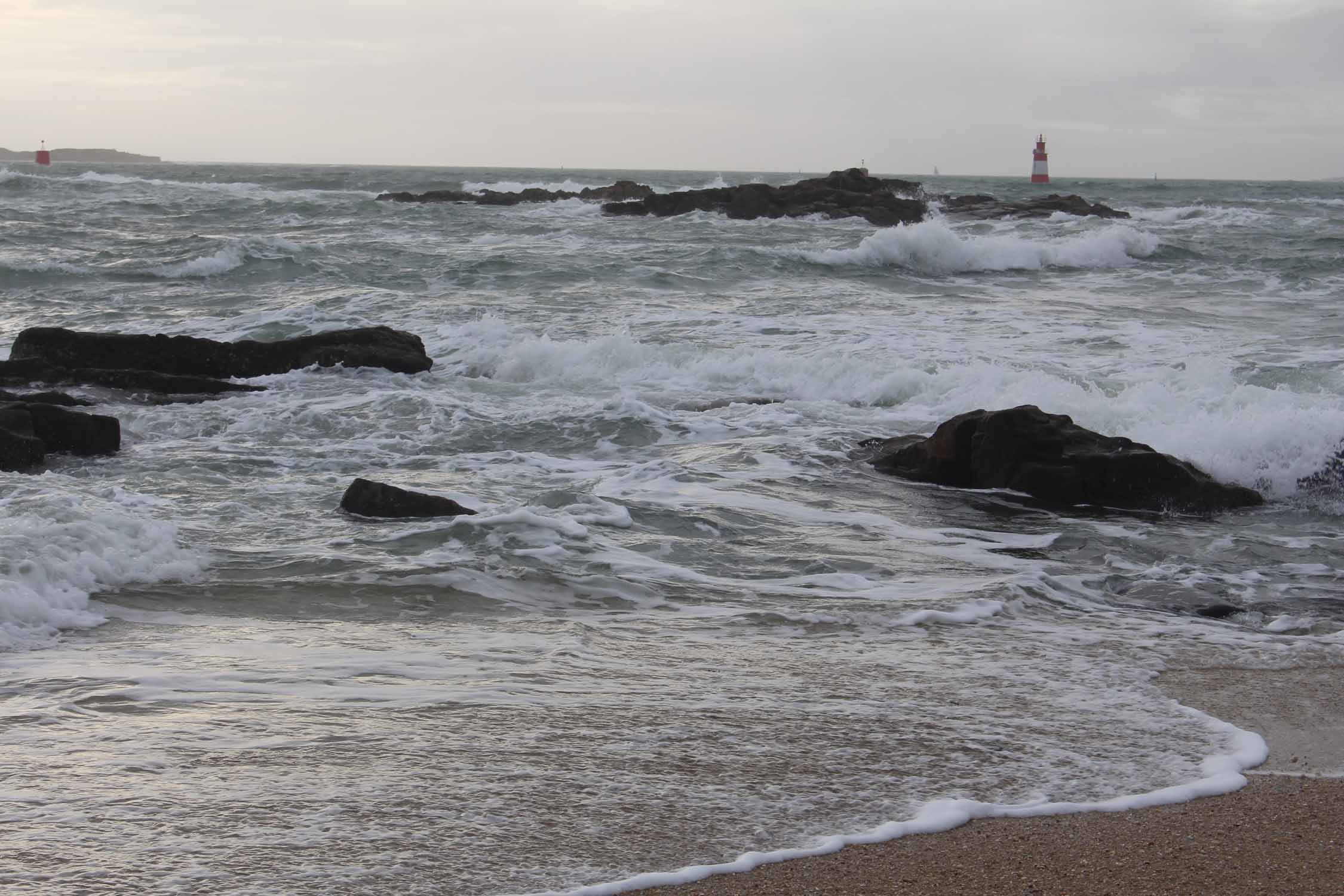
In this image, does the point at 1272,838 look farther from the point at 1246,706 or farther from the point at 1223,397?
the point at 1223,397

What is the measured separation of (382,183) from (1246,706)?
6120 centimetres

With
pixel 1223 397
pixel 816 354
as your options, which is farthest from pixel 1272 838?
pixel 816 354

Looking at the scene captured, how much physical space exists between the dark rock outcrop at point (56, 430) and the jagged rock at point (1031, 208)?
101ft

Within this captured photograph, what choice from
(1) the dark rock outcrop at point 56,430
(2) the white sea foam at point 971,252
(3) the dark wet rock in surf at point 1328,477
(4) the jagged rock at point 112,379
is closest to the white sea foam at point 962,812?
(3) the dark wet rock in surf at point 1328,477

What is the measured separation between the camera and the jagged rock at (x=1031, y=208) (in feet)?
117

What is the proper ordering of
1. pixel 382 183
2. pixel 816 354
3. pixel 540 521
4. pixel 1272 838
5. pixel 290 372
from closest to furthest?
pixel 1272 838, pixel 540 521, pixel 290 372, pixel 816 354, pixel 382 183

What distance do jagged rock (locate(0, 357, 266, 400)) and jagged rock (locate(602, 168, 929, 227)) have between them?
2590 centimetres

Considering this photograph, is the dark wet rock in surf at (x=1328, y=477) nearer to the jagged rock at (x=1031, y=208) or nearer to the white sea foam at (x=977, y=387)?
the white sea foam at (x=977, y=387)

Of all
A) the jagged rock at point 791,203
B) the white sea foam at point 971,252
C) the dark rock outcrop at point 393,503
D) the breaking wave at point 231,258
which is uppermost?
the jagged rock at point 791,203

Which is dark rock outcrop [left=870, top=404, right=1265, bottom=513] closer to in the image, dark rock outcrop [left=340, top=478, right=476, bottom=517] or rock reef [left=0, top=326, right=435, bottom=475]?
dark rock outcrop [left=340, top=478, right=476, bottom=517]

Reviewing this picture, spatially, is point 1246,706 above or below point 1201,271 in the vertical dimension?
below

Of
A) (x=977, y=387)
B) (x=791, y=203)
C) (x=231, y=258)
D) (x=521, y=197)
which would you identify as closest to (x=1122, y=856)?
(x=977, y=387)

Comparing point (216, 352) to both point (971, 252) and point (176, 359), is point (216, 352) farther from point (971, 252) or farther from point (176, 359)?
point (971, 252)

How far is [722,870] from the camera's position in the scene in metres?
2.71
